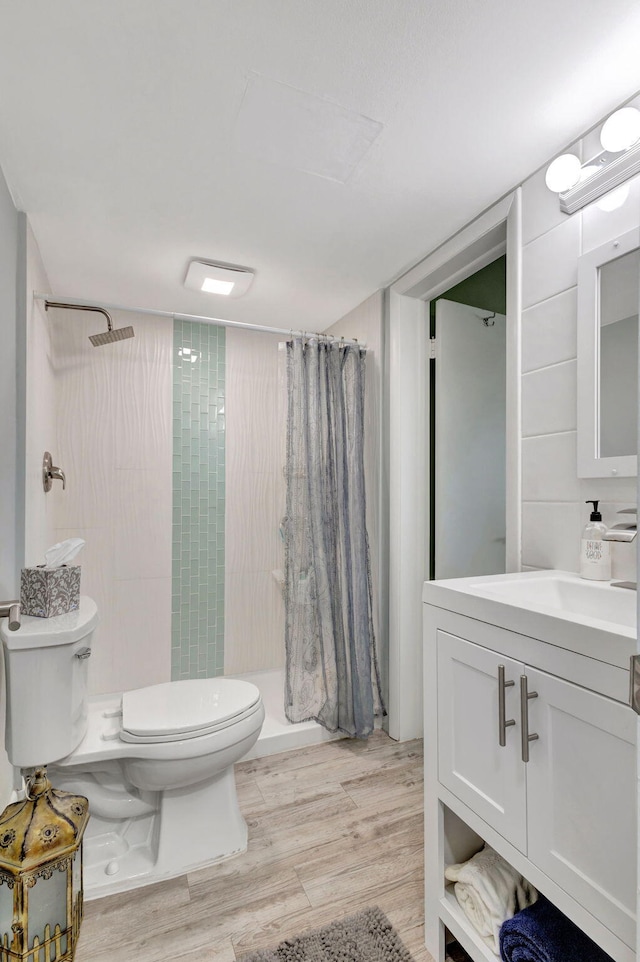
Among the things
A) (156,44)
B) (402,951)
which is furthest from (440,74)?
(402,951)

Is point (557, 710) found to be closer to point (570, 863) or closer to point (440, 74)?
point (570, 863)

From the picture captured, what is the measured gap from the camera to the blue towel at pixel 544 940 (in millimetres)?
906

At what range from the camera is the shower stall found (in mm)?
2562

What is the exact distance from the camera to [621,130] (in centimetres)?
119

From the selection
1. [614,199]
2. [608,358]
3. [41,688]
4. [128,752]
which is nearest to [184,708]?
[128,752]

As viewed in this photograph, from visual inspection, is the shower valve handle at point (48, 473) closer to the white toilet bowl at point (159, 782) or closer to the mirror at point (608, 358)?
the white toilet bowl at point (159, 782)

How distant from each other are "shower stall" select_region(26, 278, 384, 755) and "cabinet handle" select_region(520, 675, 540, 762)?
1.62 m

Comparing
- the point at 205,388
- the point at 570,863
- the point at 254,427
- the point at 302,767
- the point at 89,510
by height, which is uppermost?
the point at 205,388

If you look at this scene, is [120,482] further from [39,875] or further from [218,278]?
[39,875]

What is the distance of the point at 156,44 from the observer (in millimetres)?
1075

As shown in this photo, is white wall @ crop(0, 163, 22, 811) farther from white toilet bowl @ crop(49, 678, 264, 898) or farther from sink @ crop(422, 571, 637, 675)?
sink @ crop(422, 571, 637, 675)

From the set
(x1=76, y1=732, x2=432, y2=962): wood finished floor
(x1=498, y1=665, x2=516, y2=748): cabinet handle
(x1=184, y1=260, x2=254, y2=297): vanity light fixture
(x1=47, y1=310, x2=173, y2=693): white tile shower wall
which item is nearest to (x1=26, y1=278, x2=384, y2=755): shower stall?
(x1=47, y1=310, x2=173, y2=693): white tile shower wall

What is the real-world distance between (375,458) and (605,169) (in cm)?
147

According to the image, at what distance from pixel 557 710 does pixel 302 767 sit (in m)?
1.51
